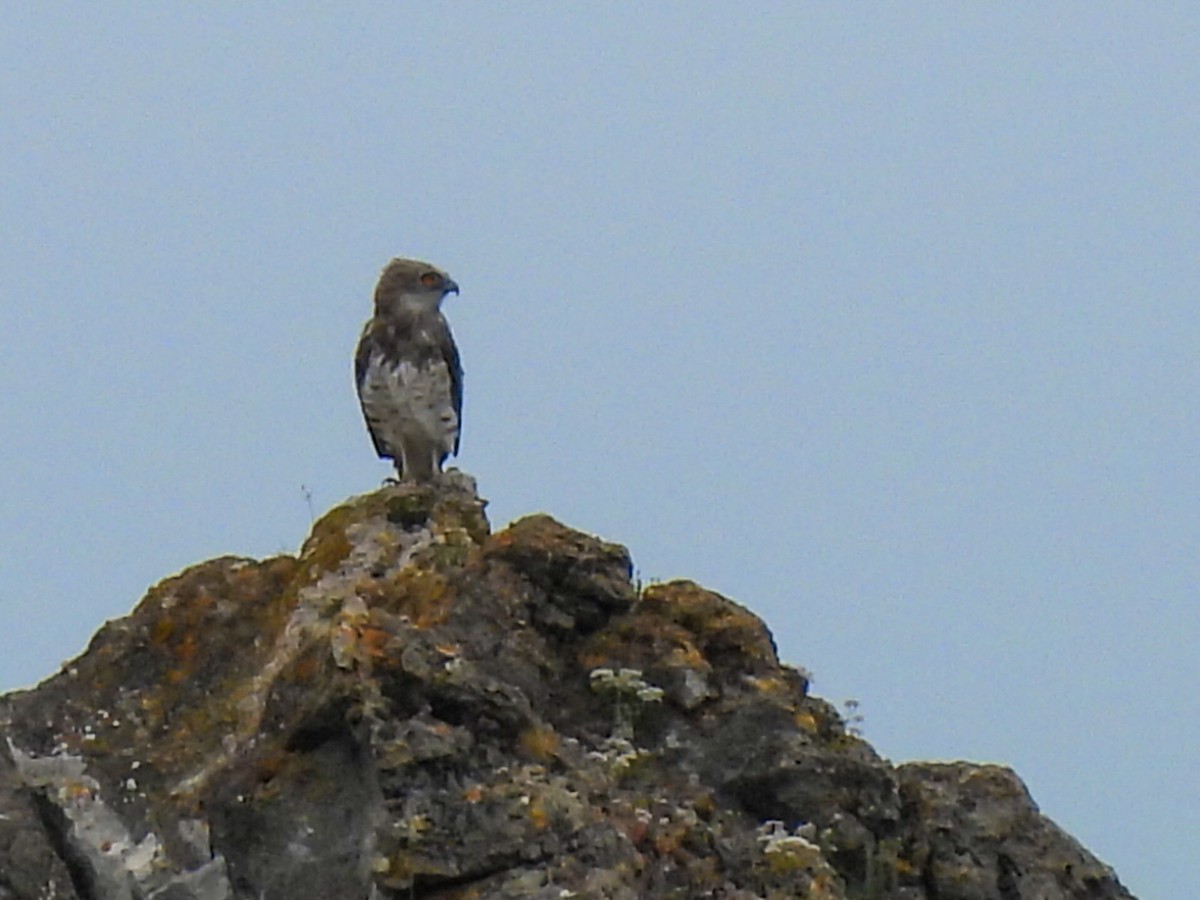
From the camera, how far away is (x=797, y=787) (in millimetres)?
7441

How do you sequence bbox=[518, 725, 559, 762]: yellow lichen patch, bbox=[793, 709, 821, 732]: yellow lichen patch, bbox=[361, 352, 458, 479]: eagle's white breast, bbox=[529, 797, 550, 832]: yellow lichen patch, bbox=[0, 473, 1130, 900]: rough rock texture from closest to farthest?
1. bbox=[529, 797, 550, 832]: yellow lichen patch
2. bbox=[0, 473, 1130, 900]: rough rock texture
3. bbox=[518, 725, 559, 762]: yellow lichen patch
4. bbox=[793, 709, 821, 732]: yellow lichen patch
5. bbox=[361, 352, 458, 479]: eagle's white breast

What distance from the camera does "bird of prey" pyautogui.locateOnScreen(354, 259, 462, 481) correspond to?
13.3m

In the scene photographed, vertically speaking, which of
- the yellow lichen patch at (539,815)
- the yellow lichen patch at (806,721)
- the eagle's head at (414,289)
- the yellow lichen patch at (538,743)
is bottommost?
the yellow lichen patch at (539,815)

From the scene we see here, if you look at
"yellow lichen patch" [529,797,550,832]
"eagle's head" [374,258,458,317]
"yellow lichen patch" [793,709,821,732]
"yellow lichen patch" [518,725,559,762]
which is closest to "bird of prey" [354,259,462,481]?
"eagle's head" [374,258,458,317]

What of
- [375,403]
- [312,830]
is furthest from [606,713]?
[375,403]

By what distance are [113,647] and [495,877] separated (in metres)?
2.56

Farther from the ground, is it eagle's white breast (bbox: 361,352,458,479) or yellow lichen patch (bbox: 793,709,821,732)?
eagle's white breast (bbox: 361,352,458,479)

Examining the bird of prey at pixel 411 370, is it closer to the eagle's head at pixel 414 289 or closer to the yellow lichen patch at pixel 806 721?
the eagle's head at pixel 414 289

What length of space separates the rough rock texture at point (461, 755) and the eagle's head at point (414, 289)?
4471 mm

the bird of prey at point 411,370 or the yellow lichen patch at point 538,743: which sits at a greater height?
the bird of prey at point 411,370

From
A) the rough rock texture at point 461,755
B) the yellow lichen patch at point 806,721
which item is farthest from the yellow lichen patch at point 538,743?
the yellow lichen patch at point 806,721

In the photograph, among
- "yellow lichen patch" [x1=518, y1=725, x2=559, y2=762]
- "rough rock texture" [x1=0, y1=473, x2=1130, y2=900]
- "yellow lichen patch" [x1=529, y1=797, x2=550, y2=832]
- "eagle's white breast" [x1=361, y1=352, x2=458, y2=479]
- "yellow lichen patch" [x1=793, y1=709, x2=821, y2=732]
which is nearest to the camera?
"yellow lichen patch" [x1=529, y1=797, x2=550, y2=832]

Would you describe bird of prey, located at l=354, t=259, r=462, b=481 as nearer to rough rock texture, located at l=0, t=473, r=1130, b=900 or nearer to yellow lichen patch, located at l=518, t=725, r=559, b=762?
rough rock texture, located at l=0, t=473, r=1130, b=900

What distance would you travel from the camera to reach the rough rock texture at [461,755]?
6465 mm
